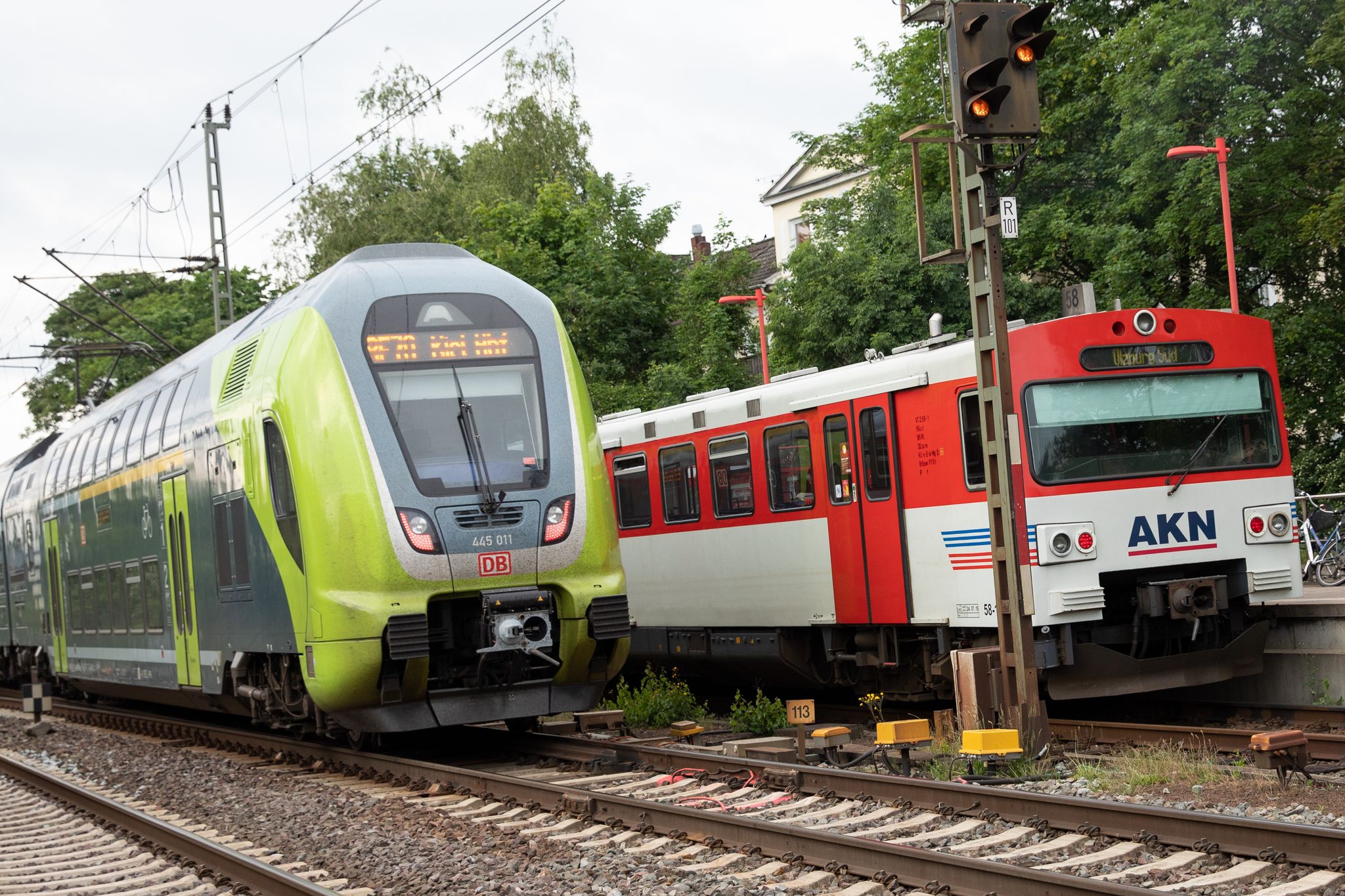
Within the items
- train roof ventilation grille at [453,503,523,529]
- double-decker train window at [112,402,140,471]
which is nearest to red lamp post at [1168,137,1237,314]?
train roof ventilation grille at [453,503,523,529]

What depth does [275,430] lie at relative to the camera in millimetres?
11812

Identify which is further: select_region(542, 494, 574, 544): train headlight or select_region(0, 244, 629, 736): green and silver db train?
select_region(542, 494, 574, 544): train headlight

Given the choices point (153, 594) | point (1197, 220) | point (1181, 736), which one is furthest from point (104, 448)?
point (1197, 220)

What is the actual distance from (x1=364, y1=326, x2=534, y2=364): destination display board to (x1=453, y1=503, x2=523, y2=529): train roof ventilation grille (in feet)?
4.19

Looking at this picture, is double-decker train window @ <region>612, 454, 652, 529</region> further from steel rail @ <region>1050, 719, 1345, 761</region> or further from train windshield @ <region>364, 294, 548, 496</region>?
steel rail @ <region>1050, 719, 1345, 761</region>

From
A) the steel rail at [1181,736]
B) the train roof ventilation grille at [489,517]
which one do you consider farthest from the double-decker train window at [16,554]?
the steel rail at [1181,736]

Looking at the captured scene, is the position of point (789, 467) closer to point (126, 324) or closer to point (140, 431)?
point (140, 431)

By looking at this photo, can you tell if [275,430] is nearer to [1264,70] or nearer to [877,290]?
[877,290]

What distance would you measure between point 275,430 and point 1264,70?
59.1ft

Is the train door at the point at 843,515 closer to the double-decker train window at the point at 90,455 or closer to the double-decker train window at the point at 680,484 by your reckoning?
the double-decker train window at the point at 680,484

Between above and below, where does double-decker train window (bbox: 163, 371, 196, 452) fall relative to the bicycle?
above

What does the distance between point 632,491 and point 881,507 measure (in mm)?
5145

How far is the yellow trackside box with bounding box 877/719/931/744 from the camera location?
9992mm

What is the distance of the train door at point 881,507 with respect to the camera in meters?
12.8
